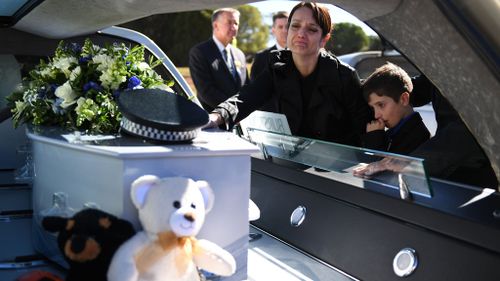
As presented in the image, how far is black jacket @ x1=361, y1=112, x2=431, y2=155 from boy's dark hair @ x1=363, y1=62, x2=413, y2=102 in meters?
0.14

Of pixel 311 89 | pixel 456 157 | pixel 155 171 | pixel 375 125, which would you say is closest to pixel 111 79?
pixel 155 171

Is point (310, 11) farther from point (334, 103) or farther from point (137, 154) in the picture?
point (137, 154)

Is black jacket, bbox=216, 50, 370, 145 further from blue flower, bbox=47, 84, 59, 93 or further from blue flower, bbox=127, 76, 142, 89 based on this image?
blue flower, bbox=47, 84, 59, 93

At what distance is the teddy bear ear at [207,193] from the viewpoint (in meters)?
1.66

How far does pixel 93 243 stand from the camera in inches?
61.5

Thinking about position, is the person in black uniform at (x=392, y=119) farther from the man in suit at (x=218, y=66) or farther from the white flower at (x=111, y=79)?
the man in suit at (x=218, y=66)

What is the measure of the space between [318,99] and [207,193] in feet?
4.21

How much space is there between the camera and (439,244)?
1.72 meters

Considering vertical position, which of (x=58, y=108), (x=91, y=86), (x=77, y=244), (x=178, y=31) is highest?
(x=178, y=31)

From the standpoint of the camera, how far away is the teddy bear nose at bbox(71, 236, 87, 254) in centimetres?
157

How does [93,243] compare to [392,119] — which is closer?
[93,243]

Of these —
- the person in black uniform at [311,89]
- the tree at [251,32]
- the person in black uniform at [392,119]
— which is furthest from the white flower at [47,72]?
the tree at [251,32]

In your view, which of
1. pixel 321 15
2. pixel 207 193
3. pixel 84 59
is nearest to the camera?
pixel 207 193

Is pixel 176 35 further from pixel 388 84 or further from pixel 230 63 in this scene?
pixel 388 84
